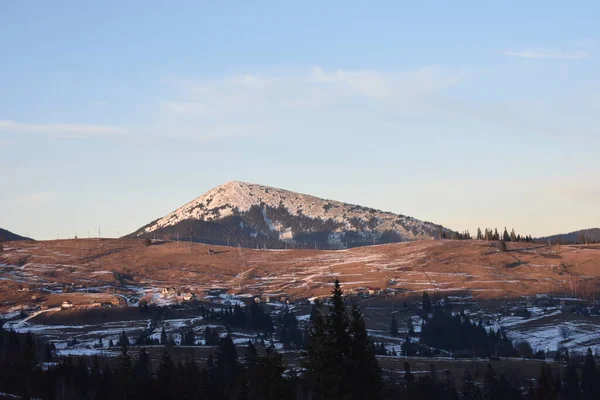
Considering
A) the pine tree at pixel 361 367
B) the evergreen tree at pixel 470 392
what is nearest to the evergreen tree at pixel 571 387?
the evergreen tree at pixel 470 392

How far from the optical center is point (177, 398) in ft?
328

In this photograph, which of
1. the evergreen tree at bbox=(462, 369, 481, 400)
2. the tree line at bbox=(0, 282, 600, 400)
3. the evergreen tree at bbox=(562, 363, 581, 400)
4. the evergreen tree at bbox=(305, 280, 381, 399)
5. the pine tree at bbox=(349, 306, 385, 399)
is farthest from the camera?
the evergreen tree at bbox=(562, 363, 581, 400)

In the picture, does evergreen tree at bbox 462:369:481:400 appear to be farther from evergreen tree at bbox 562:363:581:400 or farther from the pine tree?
the pine tree

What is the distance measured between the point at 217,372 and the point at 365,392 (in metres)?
95.8

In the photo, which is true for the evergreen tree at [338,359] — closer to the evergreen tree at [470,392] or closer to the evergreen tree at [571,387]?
the evergreen tree at [470,392]

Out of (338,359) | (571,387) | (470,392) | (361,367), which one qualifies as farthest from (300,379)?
(571,387)

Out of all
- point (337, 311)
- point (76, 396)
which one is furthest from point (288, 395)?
point (76, 396)

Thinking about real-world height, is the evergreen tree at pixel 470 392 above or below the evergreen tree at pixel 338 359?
below

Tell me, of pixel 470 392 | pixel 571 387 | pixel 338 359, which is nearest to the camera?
pixel 338 359

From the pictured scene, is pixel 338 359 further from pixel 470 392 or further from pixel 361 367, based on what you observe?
pixel 470 392

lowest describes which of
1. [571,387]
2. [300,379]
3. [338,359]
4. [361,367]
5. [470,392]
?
[571,387]

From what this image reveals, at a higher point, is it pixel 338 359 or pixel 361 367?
pixel 338 359

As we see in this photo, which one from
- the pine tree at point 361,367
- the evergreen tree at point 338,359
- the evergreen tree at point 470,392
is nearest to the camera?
the evergreen tree at point 338,359

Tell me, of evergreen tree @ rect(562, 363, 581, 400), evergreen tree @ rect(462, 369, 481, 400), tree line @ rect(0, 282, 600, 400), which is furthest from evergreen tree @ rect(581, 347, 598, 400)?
evergreen tree @ rect(462, 369, 481, 400)
